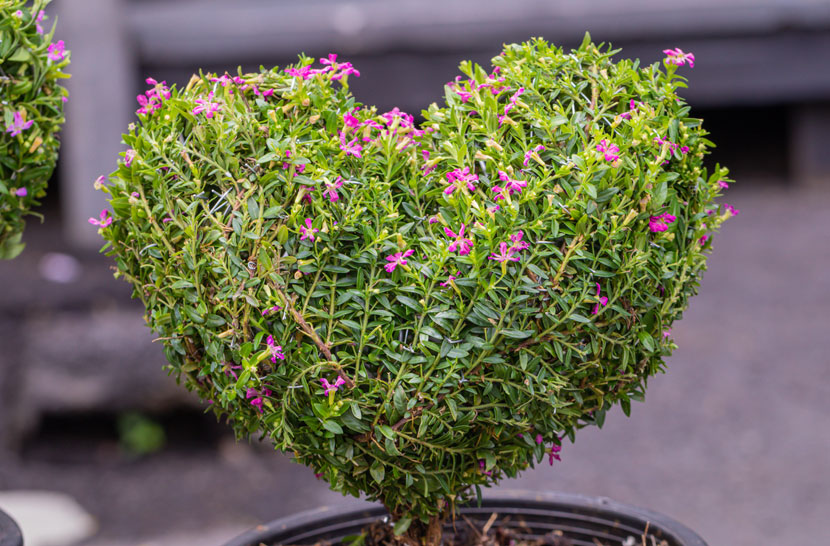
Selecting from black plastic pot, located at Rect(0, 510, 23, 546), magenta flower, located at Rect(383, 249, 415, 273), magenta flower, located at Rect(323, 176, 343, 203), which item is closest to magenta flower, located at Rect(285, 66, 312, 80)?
magenta flower, located at Rect(323, 176, 343, 203)

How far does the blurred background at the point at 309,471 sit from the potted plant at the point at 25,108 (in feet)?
4.79

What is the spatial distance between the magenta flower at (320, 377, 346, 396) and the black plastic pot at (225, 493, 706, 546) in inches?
21.6

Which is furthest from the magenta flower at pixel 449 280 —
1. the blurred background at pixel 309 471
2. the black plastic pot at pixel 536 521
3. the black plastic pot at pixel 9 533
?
the blurred background at pixel 309 471

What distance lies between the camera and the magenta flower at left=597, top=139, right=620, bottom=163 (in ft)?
5.06

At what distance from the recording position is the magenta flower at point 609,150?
1.54 m

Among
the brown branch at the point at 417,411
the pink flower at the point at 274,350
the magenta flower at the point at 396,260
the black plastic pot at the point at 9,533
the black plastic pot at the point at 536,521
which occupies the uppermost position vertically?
the magenta flower at the point at 396,260

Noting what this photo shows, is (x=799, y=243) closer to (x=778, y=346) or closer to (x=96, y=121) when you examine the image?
(x=778, y=346)

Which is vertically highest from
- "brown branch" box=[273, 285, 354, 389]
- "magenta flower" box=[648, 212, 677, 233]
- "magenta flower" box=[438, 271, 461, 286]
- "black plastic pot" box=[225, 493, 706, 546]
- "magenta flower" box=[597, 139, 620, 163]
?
"magenta flower" box=[597, 139, 620, 163]

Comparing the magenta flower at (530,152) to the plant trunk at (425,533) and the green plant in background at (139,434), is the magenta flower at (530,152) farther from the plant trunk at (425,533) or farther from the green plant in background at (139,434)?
the green plant in background at (139,434)

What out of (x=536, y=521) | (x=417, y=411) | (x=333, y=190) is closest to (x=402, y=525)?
(x=417, y=411)

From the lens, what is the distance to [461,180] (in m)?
1.58

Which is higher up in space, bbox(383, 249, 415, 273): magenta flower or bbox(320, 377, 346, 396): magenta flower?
bbox(383, 249, 415, 273): magenta flower

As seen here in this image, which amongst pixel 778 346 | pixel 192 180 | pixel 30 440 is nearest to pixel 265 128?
pixel 192 180

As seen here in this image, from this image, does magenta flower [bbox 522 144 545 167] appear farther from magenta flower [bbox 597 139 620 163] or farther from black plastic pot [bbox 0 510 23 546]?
black plastic pot [bbox 0 510 23 546]
